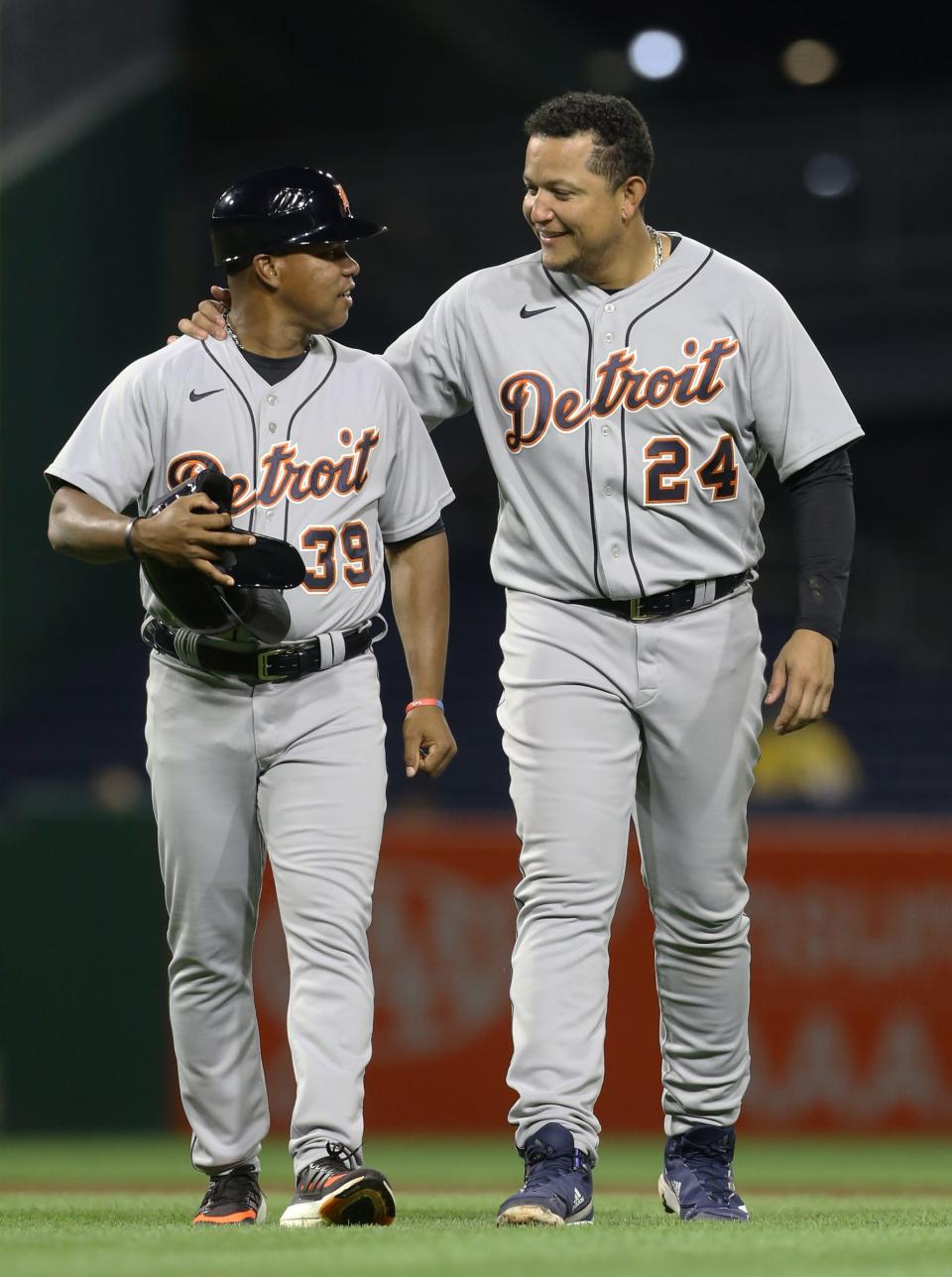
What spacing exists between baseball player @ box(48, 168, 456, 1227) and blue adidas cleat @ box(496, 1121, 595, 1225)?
1.14 feet

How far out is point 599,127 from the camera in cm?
409

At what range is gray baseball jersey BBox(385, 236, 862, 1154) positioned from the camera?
405 cm

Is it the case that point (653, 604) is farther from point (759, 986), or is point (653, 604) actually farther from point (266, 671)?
point (759, 986)

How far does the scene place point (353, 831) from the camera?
396 cm

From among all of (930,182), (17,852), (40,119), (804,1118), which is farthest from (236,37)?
(804,1118)

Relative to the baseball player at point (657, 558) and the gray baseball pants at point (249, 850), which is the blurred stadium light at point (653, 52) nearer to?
the baseball player at point (657, 558)

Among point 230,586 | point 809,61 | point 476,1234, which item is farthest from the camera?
point 809,61

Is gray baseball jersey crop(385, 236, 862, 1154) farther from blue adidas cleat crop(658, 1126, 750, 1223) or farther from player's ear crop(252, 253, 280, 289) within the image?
player's ear crop(252, 253, 280, 289)

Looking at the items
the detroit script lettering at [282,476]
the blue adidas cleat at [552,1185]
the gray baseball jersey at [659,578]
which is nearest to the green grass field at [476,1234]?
the blue adidas cleat at [552,1185]

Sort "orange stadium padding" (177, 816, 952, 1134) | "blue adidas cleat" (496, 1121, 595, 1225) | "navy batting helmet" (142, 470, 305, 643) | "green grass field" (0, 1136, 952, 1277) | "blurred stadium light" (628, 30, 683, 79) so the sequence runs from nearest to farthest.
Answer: "green grass field" (0, 1136, 952, 1277)
"blue adidas cleat" (496, 1121, 595, 1225)
"navy batting helmet" (142, 470, 305, 643)
"orange stadium padding" (177, 816, 952, 1134)
"blurred stadium light" (628, 30, 683, 79)

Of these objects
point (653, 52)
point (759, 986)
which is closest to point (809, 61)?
point (653, 52)

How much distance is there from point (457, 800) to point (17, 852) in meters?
6.04

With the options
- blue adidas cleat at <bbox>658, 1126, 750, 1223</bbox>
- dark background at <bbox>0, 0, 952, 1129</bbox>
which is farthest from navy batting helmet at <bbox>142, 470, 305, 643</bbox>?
dark background at <bbox>0, 0, 952, 1129</bbox>

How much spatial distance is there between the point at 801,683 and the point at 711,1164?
98cm
